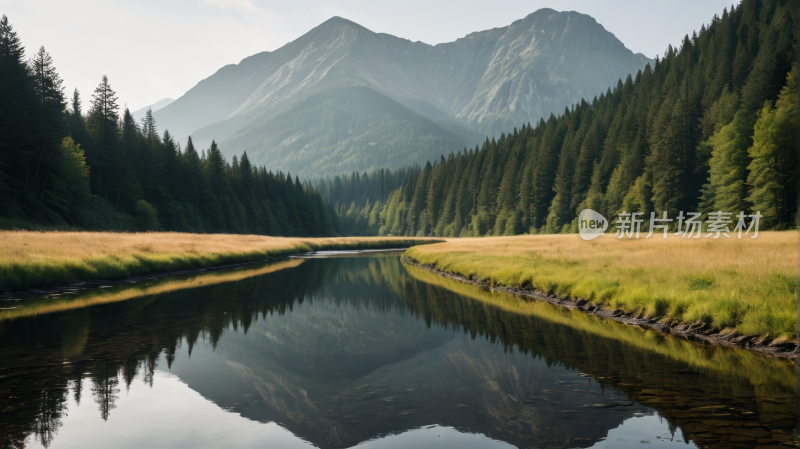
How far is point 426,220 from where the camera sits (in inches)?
6467

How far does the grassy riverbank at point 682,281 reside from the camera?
1491cm

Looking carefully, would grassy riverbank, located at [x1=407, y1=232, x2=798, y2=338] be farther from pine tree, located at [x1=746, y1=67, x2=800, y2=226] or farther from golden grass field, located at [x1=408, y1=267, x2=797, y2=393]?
pine tree, located at [x1=746, y1=67, x2=800, y2=226]

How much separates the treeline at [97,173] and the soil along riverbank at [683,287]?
5690cm

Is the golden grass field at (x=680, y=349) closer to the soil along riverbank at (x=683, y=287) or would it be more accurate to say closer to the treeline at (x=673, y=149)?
the soil along riverbank at (x=683, y=287)

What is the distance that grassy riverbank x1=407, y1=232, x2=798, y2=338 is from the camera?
14.9 m

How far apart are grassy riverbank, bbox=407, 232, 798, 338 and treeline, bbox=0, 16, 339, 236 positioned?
186ft

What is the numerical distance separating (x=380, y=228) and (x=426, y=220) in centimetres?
3387

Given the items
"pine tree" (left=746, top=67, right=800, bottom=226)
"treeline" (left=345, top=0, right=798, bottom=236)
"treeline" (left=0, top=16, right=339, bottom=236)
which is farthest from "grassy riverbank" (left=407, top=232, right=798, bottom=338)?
"treeline" (left=0, top=16, right=339, bottom=236)

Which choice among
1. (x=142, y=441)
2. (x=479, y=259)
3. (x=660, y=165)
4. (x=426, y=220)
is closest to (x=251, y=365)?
(x=142, y=441)

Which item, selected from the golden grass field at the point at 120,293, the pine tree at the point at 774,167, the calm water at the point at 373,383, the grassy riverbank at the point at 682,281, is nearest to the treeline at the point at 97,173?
the golden grass field at the point at 120,293

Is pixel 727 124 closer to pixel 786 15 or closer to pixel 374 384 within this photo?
pixel 786 15
